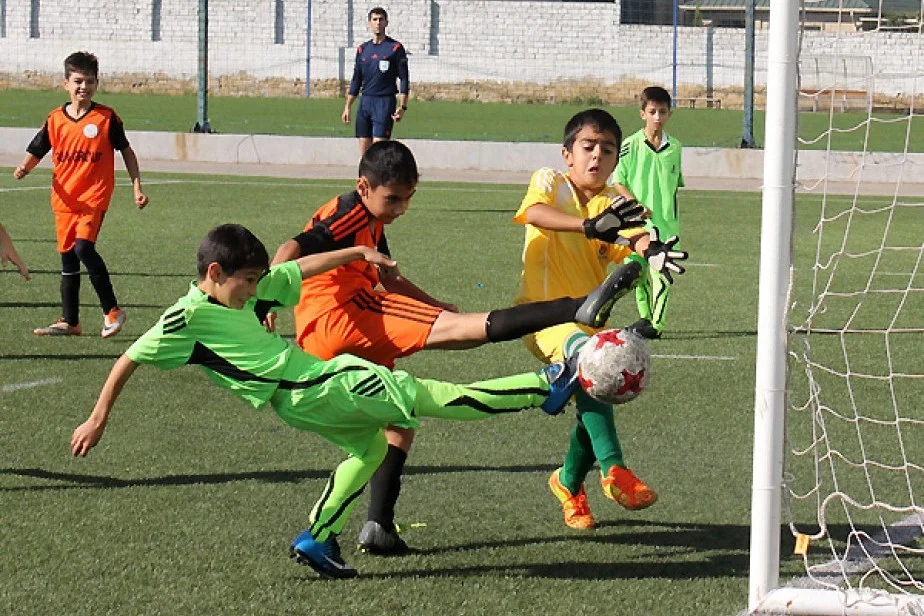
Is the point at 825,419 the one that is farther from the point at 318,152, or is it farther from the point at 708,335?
the point at 318,152

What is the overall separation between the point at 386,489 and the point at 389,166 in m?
1.14

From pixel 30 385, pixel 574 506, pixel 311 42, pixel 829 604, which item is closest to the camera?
pixel 829 604

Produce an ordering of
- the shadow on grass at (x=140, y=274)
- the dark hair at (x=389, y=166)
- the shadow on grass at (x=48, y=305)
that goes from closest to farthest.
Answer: the dark hair at (x=389, y=166) < the shadow on grass at (x=48, y=305) < the shadow on grass at (x=140, y=274)

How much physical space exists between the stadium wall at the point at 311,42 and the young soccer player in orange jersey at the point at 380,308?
33.8 m

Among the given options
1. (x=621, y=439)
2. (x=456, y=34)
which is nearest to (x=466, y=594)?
(x=621, y=439)

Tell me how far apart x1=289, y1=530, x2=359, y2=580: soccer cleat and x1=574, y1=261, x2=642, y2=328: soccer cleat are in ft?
3.69

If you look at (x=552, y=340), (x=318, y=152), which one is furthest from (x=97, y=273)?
(x=318, y=152)

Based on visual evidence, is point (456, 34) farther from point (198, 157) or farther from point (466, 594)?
point (466, 594)

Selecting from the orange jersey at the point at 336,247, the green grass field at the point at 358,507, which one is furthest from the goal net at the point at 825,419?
the orange jersey at the point at 336,247

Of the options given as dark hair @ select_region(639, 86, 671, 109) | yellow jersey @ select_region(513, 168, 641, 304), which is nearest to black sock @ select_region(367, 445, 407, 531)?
yellow jersey @ select_region(513, 168, 641, 304)

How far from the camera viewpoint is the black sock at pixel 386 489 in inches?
211

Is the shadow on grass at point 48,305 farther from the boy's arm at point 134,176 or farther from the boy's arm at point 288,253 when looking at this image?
the boy's arm at point 288,253

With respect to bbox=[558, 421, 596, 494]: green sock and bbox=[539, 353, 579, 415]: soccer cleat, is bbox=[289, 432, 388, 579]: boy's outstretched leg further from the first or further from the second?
bbox=[558, 421, 596, 494]: green sock

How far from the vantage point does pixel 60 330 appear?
31.2ft
